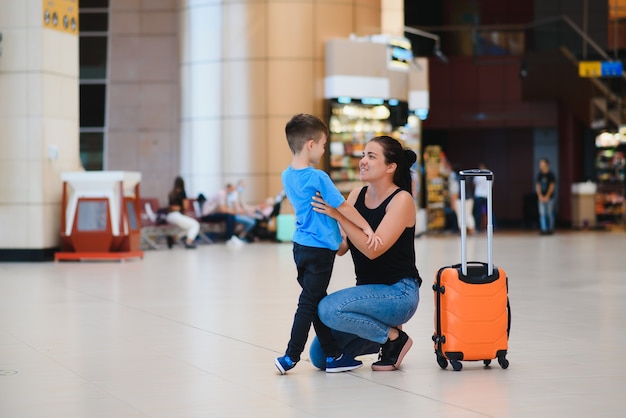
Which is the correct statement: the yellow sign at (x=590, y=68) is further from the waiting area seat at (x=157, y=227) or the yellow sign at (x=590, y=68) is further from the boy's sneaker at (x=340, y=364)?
the boy's sneaker at (x=340, y=364)

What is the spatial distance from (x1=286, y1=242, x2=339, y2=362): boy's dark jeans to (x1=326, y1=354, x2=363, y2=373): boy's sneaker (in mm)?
174

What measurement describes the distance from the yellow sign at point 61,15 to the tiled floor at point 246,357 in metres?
5.42

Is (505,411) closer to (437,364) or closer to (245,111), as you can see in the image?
(437,364)

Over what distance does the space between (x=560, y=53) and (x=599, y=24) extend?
481 cm

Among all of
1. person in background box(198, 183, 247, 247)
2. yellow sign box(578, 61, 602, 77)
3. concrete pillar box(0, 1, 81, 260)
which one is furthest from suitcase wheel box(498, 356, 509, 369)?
yellow sign box(578, 61, 602, 77)

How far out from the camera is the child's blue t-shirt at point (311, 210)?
6.30 meters

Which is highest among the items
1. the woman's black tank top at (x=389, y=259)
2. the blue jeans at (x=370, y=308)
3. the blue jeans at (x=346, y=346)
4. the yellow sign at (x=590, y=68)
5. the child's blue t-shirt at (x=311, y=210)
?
the yellow sign at (x=590, y=68)

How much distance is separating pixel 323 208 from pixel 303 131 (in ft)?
1.53

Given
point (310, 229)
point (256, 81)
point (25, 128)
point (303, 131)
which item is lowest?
point (310, 229)

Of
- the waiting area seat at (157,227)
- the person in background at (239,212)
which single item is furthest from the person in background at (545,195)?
the waiting area seat at (157,227)

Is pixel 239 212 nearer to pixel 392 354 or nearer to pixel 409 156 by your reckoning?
pixel 409 156

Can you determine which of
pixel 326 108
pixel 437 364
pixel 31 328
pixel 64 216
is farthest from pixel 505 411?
pixel 326 108

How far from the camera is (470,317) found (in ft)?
21.0

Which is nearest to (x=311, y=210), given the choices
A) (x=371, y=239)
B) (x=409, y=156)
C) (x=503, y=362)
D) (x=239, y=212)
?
(x=371, y=239)
